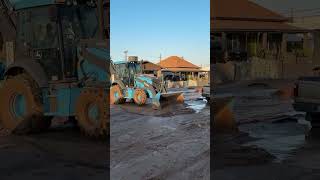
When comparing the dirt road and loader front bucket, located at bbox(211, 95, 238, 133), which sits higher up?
loader front bucket, located at bbox(211, 95, 238, 133)

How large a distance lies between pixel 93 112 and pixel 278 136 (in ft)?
12.5

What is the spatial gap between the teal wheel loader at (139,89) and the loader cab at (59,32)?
268 inches

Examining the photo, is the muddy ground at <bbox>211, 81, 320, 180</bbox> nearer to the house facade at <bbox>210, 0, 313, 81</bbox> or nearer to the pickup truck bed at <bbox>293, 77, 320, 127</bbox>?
the pickup truck bed at <bbox>293, 77, 320, 127</bbox>

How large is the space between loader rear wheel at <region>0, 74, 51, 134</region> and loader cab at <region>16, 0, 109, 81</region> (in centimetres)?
48

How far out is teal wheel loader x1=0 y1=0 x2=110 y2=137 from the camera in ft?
25.0

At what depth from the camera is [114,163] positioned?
587cm

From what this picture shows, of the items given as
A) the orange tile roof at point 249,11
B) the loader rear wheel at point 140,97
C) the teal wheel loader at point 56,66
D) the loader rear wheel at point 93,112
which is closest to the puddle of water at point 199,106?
the loader rear wheel at point 140,97

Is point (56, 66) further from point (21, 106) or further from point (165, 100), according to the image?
point (165, 100)

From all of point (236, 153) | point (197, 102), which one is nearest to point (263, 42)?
point (197, 102)

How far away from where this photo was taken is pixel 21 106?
29.1ft

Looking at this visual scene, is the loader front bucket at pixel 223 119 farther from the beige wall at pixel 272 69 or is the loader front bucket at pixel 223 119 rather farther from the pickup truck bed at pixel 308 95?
the beige wall at pixel 272 69

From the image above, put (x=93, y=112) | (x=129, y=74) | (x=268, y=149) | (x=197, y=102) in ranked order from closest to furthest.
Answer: (x=268, y=149) → (x=93, y=112) → (x=197, y=102) → (x=129, y=74)

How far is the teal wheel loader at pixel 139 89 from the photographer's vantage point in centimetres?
1559

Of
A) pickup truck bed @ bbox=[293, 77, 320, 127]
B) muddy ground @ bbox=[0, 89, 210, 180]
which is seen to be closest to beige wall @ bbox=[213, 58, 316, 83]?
pickup truck bed @ bbox=[293, 77, 320, 127]
